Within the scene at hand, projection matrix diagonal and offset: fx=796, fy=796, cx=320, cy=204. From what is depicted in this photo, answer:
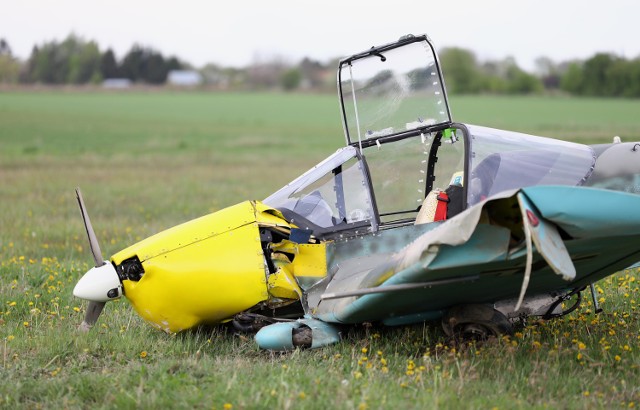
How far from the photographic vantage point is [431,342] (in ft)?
18.7

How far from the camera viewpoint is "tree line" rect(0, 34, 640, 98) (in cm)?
4328

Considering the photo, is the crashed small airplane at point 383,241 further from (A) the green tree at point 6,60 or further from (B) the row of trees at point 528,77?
(B) the row of trees at point 528,77

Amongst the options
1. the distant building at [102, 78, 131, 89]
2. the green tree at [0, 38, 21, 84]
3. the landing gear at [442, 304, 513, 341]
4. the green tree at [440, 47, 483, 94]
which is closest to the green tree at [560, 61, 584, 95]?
the green tree at [440, 47, 483, 94]

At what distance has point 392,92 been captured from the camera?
6.41 meters

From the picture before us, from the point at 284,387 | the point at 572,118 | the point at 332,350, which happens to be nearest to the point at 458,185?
the point at 332,350

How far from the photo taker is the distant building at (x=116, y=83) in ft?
257

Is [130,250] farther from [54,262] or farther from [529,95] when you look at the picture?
[529,95]

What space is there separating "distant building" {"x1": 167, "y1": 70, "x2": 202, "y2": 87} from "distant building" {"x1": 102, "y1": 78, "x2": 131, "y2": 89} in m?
5.17

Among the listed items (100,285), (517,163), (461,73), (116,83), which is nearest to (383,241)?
(517,163)

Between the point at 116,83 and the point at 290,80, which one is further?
the point at 290,80

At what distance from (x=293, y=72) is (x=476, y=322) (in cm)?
8399

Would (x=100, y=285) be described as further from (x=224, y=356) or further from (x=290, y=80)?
(x=290, y=80)

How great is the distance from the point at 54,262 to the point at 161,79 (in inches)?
3119

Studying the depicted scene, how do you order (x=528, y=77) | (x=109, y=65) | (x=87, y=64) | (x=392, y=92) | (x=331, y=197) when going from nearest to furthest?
(x=331, y=197)
(x=392, y=92)
(x=528, y=77)
(x=87, y=64)
(x=109, y=65)
